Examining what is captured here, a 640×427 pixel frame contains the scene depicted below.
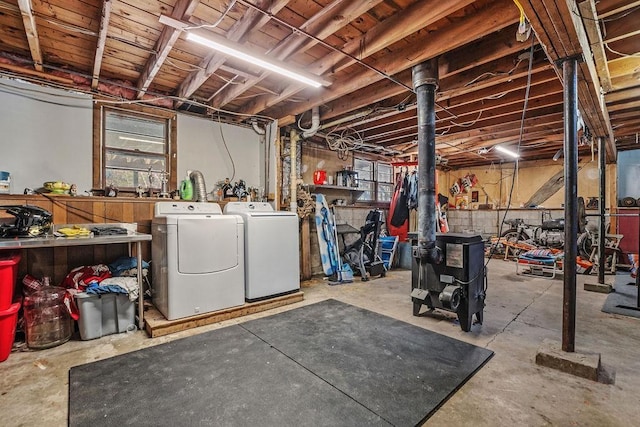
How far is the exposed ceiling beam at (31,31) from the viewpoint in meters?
2.28

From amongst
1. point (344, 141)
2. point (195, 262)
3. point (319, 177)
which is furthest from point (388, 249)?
point (195, 262)

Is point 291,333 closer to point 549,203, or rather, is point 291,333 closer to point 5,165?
point 5,165

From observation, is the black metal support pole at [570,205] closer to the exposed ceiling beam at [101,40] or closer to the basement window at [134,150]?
the exposed ceiling beam at [101,40]

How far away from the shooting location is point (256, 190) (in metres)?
4.94

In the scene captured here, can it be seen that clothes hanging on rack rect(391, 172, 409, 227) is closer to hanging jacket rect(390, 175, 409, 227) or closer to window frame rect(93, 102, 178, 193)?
hanging jacket rect(390, 175, 409, 227)

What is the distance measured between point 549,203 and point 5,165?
10.8 meters

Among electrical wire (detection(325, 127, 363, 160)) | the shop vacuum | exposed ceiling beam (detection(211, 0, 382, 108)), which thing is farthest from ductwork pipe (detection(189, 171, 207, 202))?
the shop vacuum

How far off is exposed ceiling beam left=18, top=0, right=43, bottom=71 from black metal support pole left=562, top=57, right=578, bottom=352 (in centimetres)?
416

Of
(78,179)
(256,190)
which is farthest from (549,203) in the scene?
(78,179)

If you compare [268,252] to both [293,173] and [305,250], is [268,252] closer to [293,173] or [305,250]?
[305,250]

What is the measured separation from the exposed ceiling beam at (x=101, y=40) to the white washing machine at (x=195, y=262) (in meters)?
1.59

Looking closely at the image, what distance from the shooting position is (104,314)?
2.86 m

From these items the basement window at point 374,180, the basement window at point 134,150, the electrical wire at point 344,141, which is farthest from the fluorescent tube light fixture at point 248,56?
the basement window at point 374,180

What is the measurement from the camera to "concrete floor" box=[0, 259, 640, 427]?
174 centimetres
